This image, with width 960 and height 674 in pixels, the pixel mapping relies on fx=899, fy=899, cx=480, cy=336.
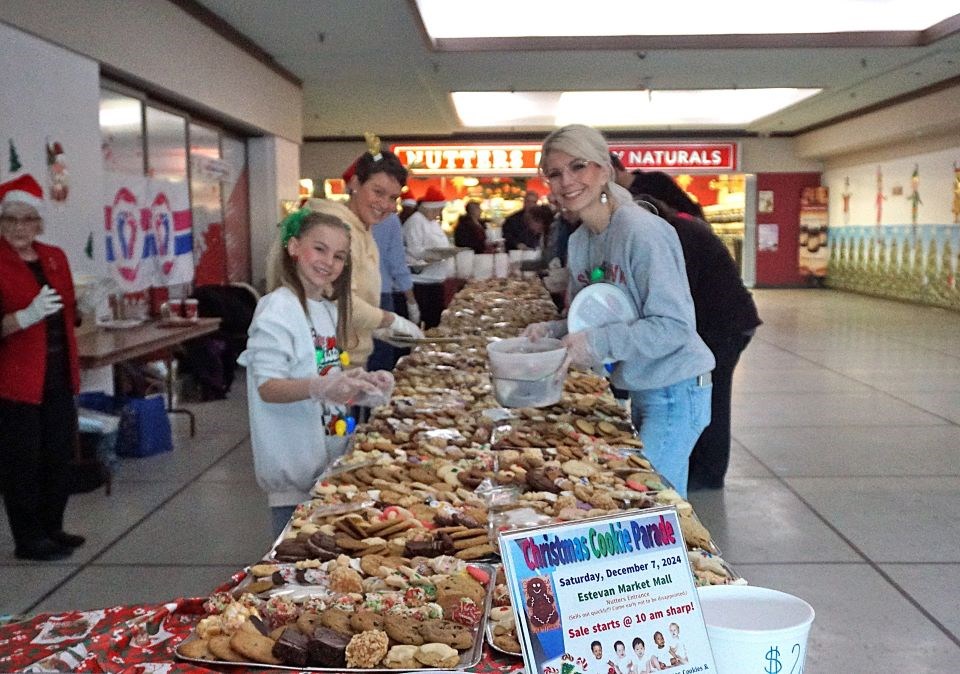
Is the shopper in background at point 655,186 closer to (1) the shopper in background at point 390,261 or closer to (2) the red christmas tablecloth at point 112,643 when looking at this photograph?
(1) the shopper in background at point 390,261

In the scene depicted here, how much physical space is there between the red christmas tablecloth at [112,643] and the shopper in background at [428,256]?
23.8 feet

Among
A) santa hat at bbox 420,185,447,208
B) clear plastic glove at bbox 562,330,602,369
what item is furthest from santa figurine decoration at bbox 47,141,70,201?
santa hat at bbox 420,185,447,208

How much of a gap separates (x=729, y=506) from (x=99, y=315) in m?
4.76

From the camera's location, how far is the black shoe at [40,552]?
427 centimetres

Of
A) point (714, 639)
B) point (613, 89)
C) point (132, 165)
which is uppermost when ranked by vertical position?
point (613, 89)

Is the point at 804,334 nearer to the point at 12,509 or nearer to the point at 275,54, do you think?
the point at 275,54

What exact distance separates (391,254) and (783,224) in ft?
54.5

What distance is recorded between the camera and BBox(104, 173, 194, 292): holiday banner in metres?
6.95

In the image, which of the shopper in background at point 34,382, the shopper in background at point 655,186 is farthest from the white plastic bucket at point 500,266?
the shopper in background at point 34,382

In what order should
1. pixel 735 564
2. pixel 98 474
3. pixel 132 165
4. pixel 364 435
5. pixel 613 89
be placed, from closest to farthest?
pixel 364 435 < pixel 735 564 < pixel 98 474 < pixel 132 165 < pixel 613 89

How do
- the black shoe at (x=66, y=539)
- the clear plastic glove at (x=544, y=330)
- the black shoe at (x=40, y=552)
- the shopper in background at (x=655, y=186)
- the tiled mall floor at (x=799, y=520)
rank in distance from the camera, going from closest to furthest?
the clear plastic glove at (x=544, y=330), the tiled mall floor at (x=799, y=520), the black shoe at (x=40, y=552), the black shoe at (x=66, y=539), the shopper in background at (x=655, y=186)

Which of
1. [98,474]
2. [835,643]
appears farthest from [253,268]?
[835,643]

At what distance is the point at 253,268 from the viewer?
12.1 m

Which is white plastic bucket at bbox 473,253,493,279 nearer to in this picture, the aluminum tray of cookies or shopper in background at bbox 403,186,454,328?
shopper in background at bbox 403,186,454,328
